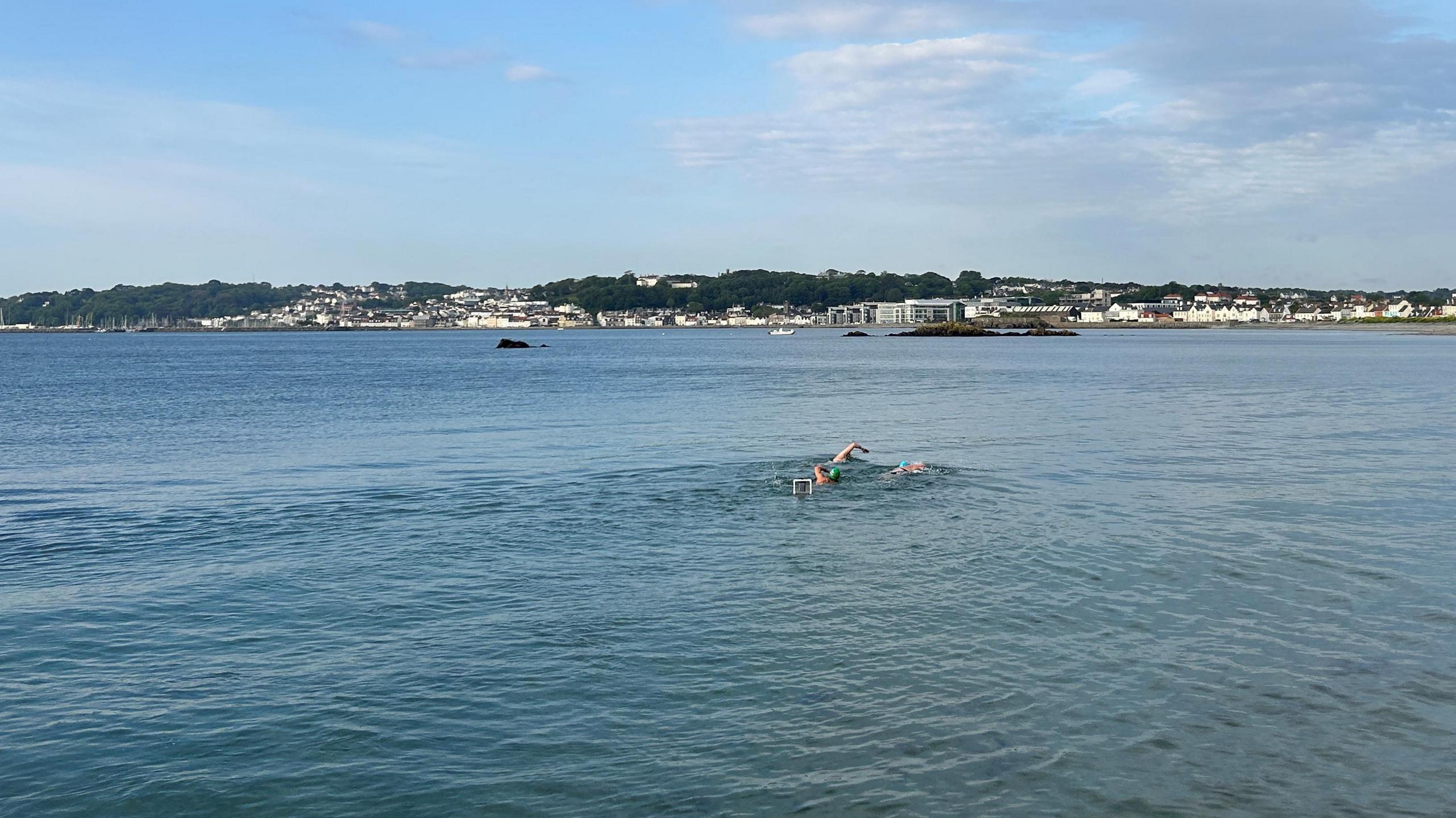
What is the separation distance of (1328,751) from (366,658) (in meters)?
10.3

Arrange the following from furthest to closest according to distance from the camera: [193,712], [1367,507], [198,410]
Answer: [198,410] → [1367,507] → [193,712]

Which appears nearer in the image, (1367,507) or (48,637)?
(48,637)

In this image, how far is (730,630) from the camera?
14.3 m

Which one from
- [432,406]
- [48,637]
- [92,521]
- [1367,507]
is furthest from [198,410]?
[1367,507]

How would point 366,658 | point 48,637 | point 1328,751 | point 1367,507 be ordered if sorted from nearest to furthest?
point 1328,751
point 366,658
point 48,637
point 1367,507

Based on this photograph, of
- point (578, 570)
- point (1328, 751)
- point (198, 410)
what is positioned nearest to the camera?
point (1328, 751)

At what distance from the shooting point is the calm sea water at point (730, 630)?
390 inches

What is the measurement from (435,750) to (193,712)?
296 centimetres

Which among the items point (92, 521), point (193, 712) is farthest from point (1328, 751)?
point (92, 521)

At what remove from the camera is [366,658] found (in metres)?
13.3

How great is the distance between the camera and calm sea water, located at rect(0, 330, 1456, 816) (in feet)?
32.5

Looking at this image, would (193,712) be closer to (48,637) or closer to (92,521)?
(48,637)

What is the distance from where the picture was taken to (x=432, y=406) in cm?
5347

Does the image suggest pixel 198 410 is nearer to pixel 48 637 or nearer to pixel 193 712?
pixel 48 637
